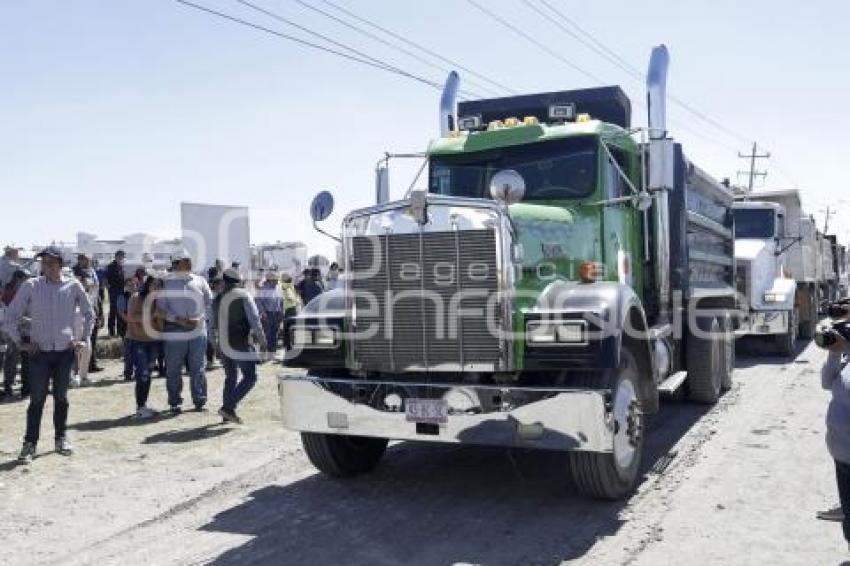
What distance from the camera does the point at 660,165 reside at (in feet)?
21.8

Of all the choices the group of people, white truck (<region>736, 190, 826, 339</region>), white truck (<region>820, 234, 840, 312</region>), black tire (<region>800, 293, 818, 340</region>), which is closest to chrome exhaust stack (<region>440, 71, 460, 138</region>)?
the group of people

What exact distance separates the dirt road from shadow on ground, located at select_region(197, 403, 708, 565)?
0.02 metres

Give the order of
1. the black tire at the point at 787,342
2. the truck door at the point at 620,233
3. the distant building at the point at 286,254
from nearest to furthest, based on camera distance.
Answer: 1. the truck door at the point at 620,233
2. the black tire at the point at 787,342
3. the distant building at the point at 286,254

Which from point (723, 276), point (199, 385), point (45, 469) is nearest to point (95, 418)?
point (199, 385)

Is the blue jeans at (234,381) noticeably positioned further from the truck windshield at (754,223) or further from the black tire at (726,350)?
the truck windshield at (754,223)

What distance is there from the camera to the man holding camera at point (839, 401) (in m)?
4.33

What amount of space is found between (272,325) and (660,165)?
417 inches

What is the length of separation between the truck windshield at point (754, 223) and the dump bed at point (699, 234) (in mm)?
3396

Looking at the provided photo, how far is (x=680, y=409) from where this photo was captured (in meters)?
9.57

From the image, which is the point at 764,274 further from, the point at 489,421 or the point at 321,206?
the point at 489,421

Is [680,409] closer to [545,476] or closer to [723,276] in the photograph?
[723,276]

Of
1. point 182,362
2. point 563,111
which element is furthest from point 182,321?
point 563,111

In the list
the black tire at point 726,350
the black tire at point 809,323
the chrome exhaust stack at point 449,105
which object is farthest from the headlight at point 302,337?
the black tire at point 809,323

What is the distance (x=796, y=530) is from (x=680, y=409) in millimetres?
4438
